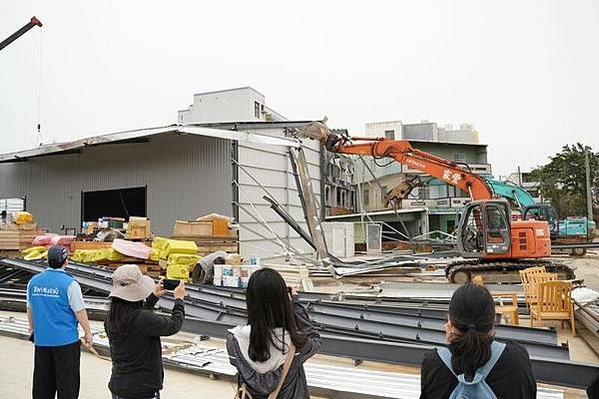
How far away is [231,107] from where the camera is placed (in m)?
37.4

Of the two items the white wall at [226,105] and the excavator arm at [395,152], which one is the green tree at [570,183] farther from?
the excavator arm at [395,152]

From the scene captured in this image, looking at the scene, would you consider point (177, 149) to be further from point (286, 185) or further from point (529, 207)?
point (529, 207)

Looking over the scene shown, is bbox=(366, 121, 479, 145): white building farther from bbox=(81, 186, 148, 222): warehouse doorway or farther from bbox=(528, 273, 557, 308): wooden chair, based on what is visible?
bbox=(528, 273, 557, 308): wooden chair

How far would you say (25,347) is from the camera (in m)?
8.19

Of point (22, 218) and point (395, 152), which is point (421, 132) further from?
point (22, 218)

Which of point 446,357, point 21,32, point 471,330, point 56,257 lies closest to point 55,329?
point 56,257

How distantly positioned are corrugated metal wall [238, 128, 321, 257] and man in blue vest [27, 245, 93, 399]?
16216 mm

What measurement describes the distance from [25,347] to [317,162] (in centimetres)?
2116

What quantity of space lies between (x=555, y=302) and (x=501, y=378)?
7.34 meters

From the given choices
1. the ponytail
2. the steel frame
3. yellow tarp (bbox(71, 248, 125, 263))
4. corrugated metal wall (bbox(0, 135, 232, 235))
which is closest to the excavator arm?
corrugated metal wall (bbox(0, 135, 232, 235))

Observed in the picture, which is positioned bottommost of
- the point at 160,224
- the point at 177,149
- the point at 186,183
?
the point at 160,224

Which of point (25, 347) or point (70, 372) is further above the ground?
point (70, 372)

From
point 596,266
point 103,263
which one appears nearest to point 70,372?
point 103,263

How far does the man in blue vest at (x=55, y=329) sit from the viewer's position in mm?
4527
